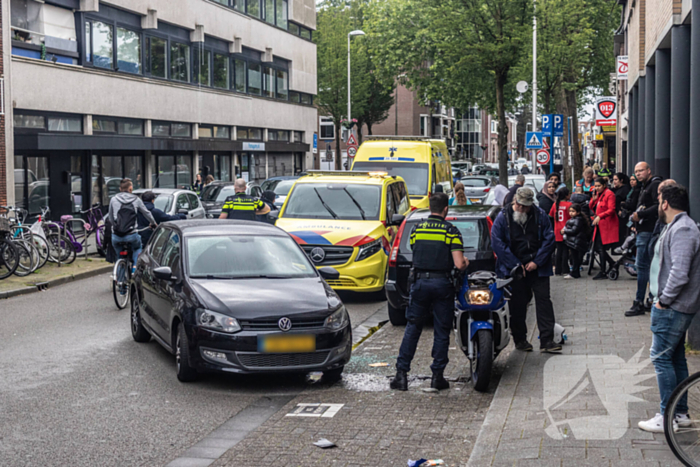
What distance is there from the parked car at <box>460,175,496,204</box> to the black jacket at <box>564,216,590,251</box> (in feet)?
52.2

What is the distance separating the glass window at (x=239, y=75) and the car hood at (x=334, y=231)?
2722 centimetres

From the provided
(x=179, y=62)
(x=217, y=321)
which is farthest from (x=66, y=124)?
(x=217, y=321)

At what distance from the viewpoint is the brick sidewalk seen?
5.18 meters

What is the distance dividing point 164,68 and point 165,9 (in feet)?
7.31

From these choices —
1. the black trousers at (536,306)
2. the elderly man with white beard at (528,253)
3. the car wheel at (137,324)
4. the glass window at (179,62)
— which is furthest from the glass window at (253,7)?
the black trousers at (536,306)

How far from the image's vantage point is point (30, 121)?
Result: 23.5 m

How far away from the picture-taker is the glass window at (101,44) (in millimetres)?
26828

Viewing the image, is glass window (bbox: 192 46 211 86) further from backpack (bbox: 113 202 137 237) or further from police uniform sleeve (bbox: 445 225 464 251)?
police uniform sleeve (bbox: 445 225 464 251)

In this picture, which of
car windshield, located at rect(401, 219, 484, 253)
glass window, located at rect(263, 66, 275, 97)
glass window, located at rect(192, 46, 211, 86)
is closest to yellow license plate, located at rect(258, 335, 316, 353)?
car windshield, located at rect(401, 219, 484, 253)

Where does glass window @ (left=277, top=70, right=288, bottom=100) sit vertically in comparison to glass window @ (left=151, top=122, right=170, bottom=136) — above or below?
above

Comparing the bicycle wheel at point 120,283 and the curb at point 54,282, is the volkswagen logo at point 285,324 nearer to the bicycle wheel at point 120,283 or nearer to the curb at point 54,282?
the bicycle wheel at point 120,283

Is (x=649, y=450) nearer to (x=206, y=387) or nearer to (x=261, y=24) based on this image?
(x=206, y=387)

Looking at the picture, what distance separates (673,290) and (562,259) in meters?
9.71

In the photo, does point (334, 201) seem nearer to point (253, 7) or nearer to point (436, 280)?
point (436, 280)
